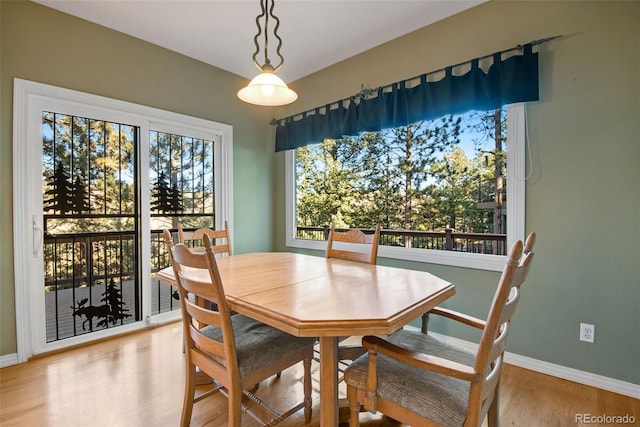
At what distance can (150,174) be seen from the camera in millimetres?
2945

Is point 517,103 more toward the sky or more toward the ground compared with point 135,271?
more toward the sky

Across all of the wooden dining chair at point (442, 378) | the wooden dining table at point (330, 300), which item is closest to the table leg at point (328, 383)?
the wooden dining table at point (330, 300)

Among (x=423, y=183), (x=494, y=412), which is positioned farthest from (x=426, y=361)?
(x=423, y=183)

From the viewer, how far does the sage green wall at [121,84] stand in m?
2.19

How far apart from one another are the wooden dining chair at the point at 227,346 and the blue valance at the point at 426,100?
6.66ft

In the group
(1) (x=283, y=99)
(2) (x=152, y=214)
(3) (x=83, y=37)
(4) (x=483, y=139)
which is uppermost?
(3) (x=83, y=37)

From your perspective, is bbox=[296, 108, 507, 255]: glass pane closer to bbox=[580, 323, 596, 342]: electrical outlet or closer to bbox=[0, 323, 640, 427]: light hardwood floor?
bbox=[580, 323, 596, 342]: electrical outlet

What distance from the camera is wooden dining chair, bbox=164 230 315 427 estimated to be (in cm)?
122

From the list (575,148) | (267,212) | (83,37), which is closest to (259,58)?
(83,37)

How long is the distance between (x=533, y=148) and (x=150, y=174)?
328 centimetres

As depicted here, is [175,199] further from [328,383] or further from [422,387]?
[422,387]

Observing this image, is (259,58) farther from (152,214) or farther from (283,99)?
(152,214)

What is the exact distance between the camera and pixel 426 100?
2514 mm

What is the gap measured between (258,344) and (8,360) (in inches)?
85.5
